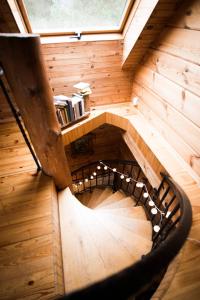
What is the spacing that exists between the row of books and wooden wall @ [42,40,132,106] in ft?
1.35

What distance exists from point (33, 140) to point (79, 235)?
95 centimetres

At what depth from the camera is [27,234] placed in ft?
4.14

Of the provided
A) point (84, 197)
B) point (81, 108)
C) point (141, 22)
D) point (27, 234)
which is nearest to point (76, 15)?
point (141, 22)

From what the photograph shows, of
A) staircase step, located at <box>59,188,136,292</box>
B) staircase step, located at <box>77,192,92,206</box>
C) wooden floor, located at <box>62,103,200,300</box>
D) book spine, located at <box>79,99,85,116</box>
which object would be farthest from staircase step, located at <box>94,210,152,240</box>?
staircase step, located at <box>77,192,92,206</box>

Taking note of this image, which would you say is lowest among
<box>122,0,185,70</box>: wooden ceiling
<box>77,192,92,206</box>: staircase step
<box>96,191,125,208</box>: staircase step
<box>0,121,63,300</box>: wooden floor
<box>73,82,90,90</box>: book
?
<box>77,192,92,206</box>: staircase step

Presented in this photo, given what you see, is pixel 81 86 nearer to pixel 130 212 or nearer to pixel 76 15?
pixel 76 15

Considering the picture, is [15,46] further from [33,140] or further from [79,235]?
[79,235]

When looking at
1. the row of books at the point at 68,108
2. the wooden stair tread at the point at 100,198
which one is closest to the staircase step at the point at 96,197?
the wooden stair tread at the point at 100,198

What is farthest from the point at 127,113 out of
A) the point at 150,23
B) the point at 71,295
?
the point at 71,295

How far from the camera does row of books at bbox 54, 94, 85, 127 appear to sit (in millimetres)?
2303

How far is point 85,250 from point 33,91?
1338 millimetres

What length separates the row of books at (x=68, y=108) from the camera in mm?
2303

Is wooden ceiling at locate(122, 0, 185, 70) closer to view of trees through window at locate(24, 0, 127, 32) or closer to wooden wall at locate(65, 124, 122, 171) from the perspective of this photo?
view of trees through window at locate(24, 0, 127, 32)

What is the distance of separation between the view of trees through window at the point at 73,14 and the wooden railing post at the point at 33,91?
1474 mm
